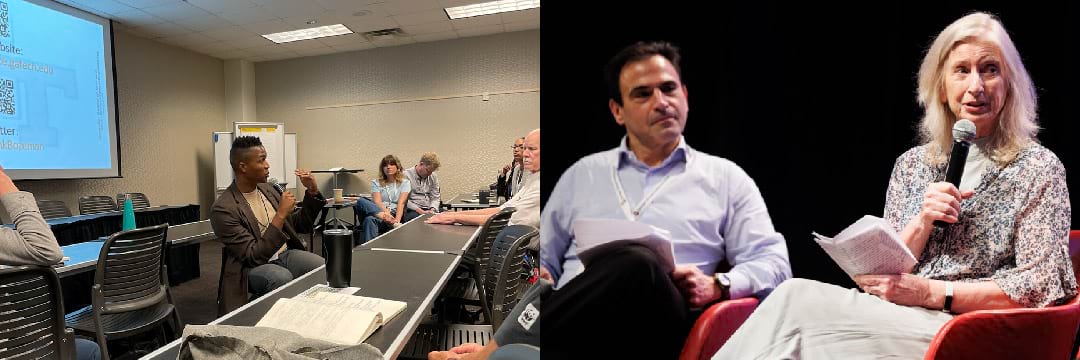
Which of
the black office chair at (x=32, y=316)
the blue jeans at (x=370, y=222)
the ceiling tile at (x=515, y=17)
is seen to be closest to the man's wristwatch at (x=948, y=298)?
the black office chair at (x=32, y=316)

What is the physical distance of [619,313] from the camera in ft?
1.09

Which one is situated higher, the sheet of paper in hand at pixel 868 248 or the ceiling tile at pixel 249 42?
the ceiling tile at pixel 249 42

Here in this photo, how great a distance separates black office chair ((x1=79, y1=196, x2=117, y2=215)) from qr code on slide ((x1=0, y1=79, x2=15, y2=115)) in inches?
32.7

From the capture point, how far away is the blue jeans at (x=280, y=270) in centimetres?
193

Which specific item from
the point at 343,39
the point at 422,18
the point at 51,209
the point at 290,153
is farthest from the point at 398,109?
the point at 51,209

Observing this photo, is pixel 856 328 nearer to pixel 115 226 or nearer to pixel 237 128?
pixel 115 226

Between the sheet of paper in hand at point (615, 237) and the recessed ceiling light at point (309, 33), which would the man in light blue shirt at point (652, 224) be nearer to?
the sheet of paper in hand at point (615, 237)

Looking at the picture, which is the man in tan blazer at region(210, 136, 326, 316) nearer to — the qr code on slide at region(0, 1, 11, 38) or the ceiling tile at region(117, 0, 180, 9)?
the ceiling tile at region(117, 0, 180, 9)

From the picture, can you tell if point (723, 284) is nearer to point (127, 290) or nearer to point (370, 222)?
point (127, 290)

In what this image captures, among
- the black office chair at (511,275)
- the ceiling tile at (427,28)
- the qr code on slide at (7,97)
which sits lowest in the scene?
the black office chair at (511,275)

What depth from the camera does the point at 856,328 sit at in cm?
38

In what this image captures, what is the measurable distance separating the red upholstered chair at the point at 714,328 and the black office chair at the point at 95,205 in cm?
490

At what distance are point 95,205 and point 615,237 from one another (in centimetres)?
508

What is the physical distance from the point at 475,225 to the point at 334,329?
135 centimetres
